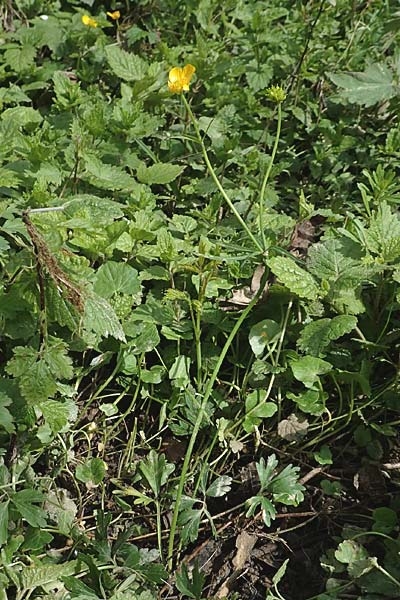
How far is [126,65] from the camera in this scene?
293cm

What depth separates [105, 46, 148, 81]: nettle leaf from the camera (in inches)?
115

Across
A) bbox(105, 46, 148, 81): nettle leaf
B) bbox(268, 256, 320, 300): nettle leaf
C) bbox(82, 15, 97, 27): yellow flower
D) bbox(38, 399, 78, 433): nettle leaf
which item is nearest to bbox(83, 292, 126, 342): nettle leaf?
bbox(38, 399, 78, 433): nettle leaf

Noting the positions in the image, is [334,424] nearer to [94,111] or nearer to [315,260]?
[315,260]

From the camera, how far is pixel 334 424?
2037 mm

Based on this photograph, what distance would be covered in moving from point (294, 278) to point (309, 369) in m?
0.26

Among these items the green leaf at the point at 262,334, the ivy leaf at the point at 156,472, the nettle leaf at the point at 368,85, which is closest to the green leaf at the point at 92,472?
the ivy leaf at the point at 156,472

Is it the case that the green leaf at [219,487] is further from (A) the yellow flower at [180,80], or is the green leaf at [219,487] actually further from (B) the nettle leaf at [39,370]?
(A) the yellow flower at [180,80]

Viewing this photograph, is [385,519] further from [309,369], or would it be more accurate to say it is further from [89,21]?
[89,21]

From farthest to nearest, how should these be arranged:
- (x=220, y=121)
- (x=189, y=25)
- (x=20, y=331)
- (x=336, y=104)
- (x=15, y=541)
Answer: (x=189, y=25)
(x=336, y=104)
(x=220, y=121)
(x=20, y=331)
(x=15, y=541)

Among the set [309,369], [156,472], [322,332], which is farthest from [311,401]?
[156,472]

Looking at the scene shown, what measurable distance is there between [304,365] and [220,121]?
120cm

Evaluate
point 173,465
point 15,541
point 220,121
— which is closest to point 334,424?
point 173,465

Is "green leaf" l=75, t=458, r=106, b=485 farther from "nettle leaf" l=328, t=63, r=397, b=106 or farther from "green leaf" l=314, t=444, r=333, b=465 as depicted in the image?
"nettle leaf" l=328, t=63, r=397, b=106

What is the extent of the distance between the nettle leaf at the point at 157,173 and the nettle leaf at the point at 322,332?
83 centimetres
